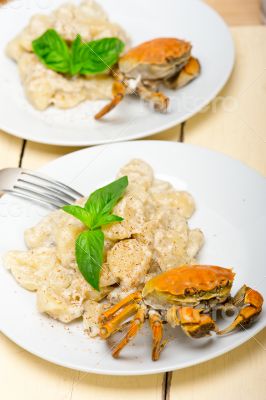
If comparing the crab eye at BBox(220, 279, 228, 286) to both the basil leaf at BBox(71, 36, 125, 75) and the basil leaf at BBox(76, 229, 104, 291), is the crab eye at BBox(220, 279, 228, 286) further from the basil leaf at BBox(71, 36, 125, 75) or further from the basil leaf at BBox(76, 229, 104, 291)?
the basil leaf at BBox(71, 36, 125, 75)

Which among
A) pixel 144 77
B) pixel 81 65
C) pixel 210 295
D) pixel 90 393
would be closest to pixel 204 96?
pixel 144 77

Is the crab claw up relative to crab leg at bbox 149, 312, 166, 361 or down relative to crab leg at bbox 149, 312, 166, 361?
up

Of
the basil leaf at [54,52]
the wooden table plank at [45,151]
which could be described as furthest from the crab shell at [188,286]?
the basil leaf at [54,52]

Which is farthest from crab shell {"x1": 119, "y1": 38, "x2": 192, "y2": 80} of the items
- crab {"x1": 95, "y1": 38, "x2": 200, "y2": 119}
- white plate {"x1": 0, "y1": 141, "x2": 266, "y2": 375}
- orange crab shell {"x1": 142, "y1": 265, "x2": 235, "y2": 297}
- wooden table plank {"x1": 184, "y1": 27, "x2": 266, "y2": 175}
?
orange crab shell {"x1": 142, "y1": 265, "x2": 235, "y2": 297}

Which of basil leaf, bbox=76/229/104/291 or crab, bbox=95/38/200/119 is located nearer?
basil leaf, bbox=76/229/104/291

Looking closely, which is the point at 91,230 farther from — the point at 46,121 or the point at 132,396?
the point at 46,121

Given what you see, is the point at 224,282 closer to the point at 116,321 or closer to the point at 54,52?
the point at 116,321

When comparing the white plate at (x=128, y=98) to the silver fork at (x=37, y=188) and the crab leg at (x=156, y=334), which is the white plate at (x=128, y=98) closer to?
the silver fork at (x=37, y=188)
